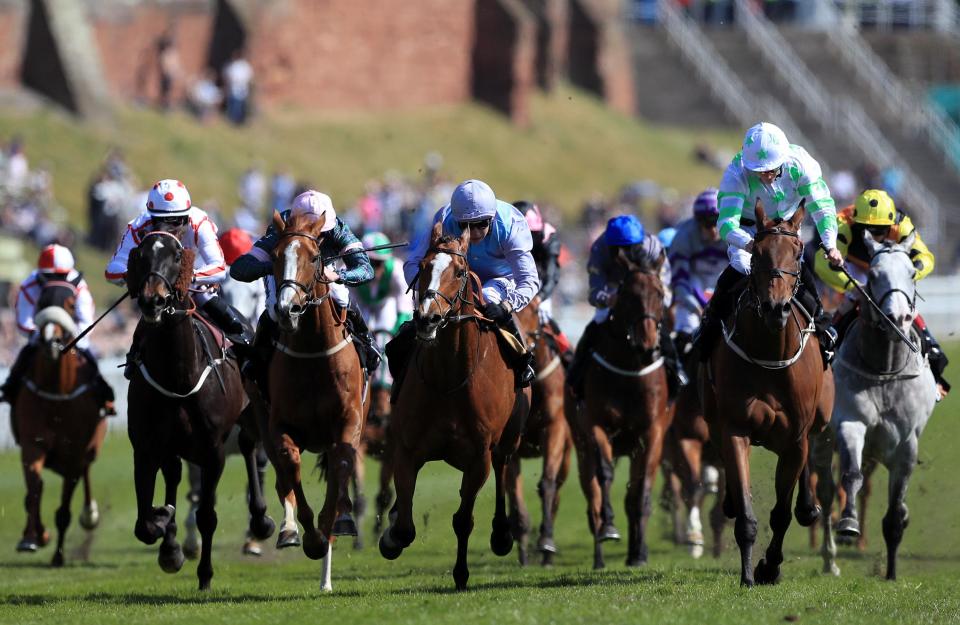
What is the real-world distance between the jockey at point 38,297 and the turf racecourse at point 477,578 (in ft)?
4.96

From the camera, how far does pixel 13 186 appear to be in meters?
29.9

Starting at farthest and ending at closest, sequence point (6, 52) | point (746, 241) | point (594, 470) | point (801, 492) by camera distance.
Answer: point (6, 52), point (594, 470), point (801, 492), point (746, 241)

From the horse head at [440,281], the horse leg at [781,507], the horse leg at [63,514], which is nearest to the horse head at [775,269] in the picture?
the horse leg at [781,507]

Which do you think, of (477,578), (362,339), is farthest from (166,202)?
(477,578)

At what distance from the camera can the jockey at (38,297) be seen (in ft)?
50.0

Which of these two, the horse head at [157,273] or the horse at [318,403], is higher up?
the horse head at [157,273]

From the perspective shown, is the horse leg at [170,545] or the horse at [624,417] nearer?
the horse leg at [170,545]

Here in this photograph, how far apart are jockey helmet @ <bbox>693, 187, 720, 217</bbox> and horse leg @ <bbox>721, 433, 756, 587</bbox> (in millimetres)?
3578

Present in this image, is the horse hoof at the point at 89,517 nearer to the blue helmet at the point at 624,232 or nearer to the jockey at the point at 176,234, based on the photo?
the jockey at the point at 176,234

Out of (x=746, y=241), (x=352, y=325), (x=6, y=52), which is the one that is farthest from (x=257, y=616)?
(x=6, y=52)

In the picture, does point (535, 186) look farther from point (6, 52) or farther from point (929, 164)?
point (6, 52)

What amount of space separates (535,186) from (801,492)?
32978 mm

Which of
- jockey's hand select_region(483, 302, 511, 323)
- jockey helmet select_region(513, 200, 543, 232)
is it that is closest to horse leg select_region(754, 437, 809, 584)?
jockey's hand select_region(483, 302, 511, 323)

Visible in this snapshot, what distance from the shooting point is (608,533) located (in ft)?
45.7
